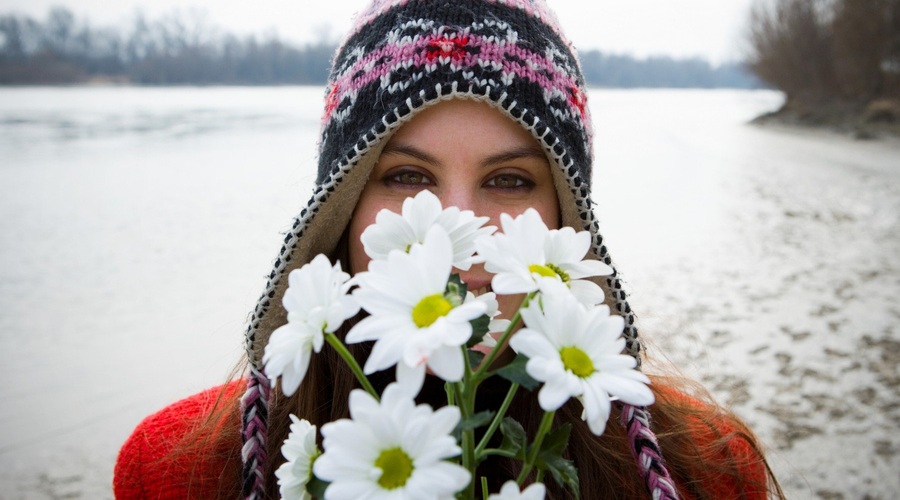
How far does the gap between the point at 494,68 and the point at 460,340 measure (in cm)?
111

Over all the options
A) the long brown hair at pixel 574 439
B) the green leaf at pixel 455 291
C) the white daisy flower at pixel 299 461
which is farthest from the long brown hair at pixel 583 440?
the green leaf at pixel 455 291

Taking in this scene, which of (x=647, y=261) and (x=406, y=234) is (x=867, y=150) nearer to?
(x=647, y=261)

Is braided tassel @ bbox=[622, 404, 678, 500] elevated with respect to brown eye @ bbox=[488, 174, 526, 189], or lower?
lower

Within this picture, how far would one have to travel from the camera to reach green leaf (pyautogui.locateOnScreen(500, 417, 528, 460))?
422mm

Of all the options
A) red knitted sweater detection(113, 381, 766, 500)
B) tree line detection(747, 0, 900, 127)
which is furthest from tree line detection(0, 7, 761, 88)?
red knitted sweater detection(113, 381, 766, 500)

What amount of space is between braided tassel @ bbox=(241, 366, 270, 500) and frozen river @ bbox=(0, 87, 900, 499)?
1.18 m

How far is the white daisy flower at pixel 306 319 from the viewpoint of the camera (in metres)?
0.39

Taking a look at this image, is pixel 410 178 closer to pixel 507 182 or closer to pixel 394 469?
pixel 507 182

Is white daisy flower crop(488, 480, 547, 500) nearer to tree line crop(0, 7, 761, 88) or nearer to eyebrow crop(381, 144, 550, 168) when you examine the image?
eyebrow crop(381, 144, 550, 168)

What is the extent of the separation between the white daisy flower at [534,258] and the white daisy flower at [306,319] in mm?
97

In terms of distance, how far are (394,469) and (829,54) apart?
92.8ft

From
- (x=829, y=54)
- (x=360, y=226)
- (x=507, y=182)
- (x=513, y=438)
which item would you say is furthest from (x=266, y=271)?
(x=829, y=54)

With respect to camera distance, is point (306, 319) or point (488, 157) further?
point (488, 157)

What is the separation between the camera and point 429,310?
377mm
